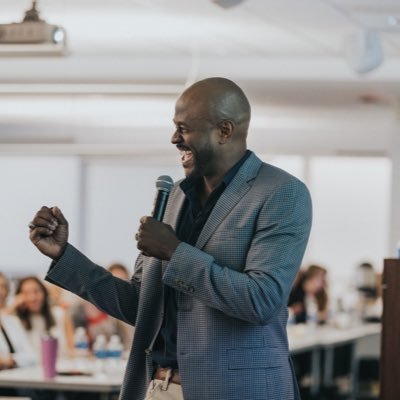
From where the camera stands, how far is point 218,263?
2.73 metres

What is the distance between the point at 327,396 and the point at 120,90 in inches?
142

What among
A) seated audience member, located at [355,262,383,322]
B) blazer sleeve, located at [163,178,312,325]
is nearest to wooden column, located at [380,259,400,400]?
blazer sleeve, located at [163,178,312,325]

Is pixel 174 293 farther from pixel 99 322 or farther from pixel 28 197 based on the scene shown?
pixel 28 197

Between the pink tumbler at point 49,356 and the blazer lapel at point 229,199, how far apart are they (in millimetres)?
3772

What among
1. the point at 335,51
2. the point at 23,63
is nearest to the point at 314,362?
the point at 335,51

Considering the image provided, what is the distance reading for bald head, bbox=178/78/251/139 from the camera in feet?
9.05

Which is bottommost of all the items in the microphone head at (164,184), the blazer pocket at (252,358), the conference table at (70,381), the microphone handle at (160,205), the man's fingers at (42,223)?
the conference table at (70,381)

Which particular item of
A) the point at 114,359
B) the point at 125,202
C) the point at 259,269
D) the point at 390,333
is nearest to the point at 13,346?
the point at 114,359

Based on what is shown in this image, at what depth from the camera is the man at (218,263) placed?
2633mm

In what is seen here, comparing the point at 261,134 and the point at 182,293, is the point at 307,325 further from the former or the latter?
the point at 182,293

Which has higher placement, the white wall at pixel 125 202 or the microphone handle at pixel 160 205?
the white wall at pixel 125 202

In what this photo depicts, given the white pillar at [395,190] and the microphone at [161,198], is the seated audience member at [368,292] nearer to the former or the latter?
the white pillar at [395,190]

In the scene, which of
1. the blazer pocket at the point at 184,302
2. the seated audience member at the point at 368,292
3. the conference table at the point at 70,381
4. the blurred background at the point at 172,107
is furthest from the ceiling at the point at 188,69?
the blazer pocket at the point at 184,302

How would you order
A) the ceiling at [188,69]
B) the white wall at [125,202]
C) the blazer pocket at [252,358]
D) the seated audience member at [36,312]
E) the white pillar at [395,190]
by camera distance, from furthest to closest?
the white wall at [125,202]
the white pillar at [395,190]
the seated audience member at [36,312]
the ceiling at [188,69]
the blazer pocket at [252,358]
